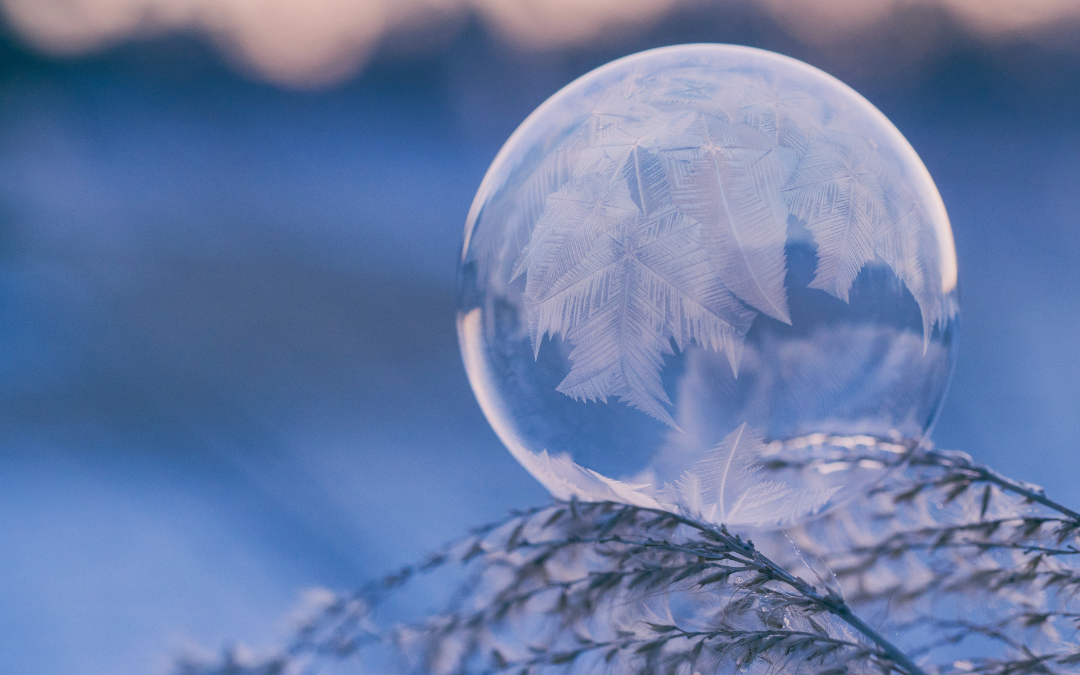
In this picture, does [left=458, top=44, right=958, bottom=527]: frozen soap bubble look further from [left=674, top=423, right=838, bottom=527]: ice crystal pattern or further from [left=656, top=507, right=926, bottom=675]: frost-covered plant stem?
[left=656, top=507, right=926, bottom=675]: frost-covered plant stem

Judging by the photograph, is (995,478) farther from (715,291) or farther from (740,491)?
(715,291)

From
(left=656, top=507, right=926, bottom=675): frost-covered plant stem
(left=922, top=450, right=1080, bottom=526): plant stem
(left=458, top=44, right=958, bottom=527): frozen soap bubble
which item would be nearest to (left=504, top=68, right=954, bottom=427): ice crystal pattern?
(left=458, top=44, right=958, bottom=527): frozen soap bubble

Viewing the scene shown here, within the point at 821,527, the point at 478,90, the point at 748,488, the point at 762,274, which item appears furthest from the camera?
the point at 478,90

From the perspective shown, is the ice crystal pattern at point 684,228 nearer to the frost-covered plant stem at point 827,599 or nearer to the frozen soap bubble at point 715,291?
the frozen soap bubble at point 715,291

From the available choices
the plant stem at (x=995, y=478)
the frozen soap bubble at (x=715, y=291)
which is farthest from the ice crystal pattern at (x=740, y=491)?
the plant stem at (x=995, y=478)

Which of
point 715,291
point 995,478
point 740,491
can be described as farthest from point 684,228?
point 995,478

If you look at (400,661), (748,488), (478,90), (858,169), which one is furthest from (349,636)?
(478,90)

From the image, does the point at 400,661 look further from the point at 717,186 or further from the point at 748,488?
the point at 717,186
